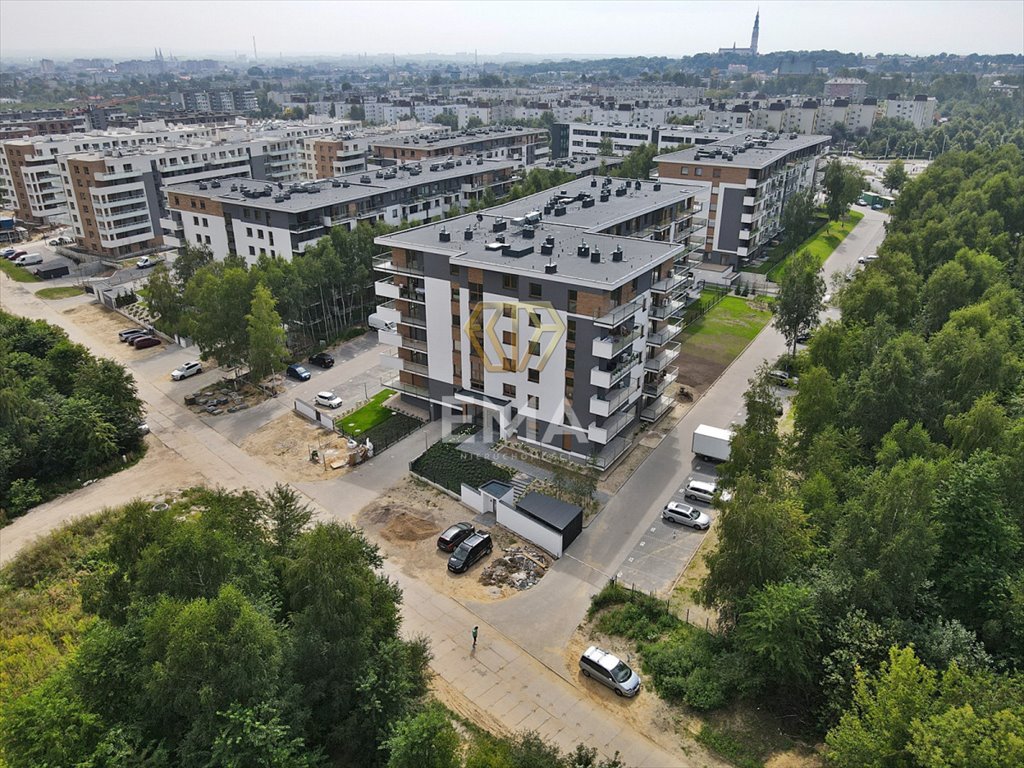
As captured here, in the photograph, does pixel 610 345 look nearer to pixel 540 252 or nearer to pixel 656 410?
pixel 540 252

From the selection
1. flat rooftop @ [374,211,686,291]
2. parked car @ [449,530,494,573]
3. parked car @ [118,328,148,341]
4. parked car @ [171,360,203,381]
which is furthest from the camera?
parked car @ [118,328,148,341]

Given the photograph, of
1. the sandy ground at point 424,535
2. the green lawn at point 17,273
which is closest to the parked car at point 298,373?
the sandy ground at point 424,535

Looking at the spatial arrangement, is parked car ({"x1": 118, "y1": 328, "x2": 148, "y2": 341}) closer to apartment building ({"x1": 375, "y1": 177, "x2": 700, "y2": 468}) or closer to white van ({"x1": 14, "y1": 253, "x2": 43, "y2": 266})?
apartment building ({"x1": 375, "y1": 177, "x2": 700, "y2": 468})

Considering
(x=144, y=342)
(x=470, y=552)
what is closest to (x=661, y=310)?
(x=470, y=552)

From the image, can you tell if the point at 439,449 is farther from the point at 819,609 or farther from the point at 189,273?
the point at 189,273

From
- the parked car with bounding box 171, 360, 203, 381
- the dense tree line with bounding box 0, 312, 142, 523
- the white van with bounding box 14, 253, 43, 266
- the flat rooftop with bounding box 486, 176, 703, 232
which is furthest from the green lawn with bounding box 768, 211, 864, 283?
the white van with bounding box 14, 253, 43, 266

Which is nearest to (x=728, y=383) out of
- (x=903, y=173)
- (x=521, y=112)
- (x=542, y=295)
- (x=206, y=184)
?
(x=542, y=295)

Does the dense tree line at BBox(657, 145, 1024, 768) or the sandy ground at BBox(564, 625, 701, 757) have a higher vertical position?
the dense tree line at BBox(657, 145, 1024, 768)
